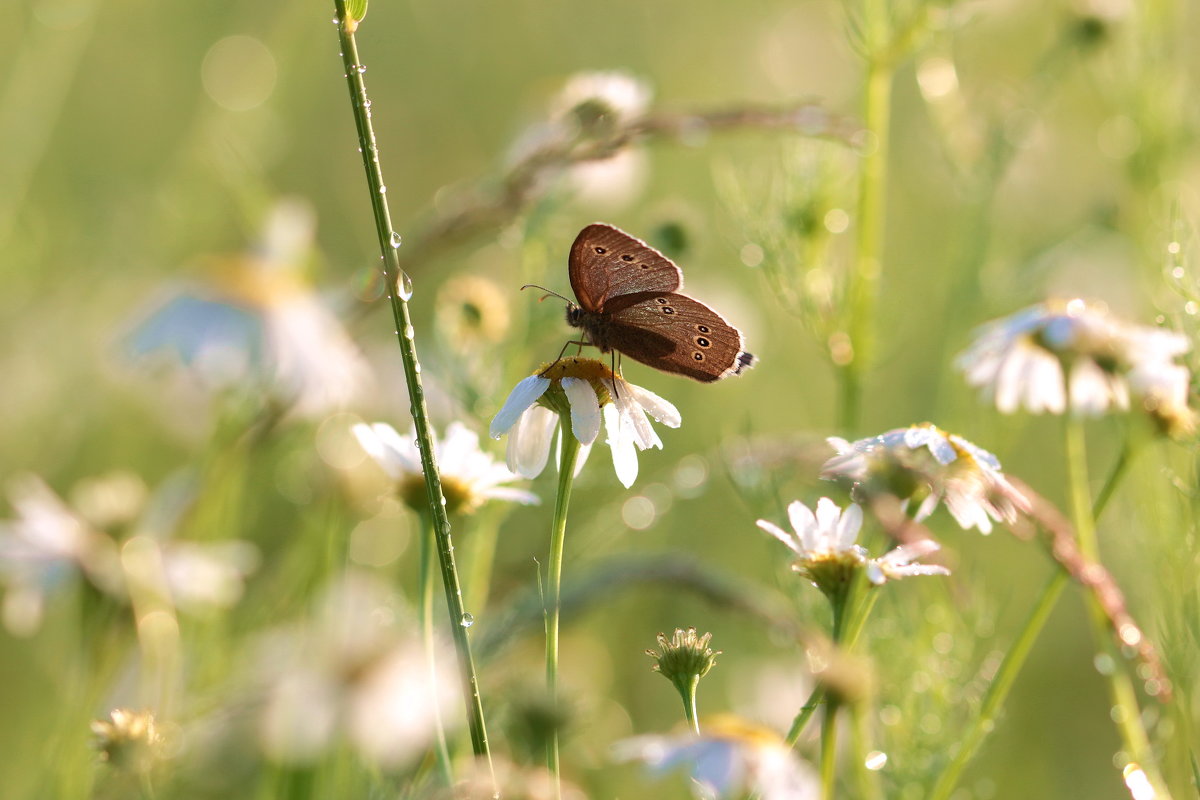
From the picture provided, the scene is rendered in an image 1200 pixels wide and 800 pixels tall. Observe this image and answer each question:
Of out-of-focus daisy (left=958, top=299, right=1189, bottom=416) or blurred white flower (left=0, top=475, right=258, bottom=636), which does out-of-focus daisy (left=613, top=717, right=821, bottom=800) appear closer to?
out-of-focus daisy (left=958, top=299, right=1189, bottom=416)

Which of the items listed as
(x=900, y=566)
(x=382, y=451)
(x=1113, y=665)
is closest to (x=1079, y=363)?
(x=1113, y=665)

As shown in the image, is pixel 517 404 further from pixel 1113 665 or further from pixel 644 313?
pixel 1113 665

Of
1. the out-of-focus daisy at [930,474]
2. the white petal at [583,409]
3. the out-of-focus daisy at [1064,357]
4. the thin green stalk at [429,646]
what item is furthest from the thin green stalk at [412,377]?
the out-of-focus daisy at [1064,357]

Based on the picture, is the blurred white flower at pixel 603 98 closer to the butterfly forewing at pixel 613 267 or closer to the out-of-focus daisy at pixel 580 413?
the butterfly forewing at pixel 613 267

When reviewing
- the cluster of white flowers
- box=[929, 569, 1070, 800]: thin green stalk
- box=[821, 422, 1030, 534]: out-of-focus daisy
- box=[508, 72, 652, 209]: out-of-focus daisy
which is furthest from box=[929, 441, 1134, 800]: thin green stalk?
Result: box=[508, 72, 652, 209]: out-of-focus daisy

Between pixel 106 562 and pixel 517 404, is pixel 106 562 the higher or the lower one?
the lower one

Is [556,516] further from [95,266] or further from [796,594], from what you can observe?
[95,266]
